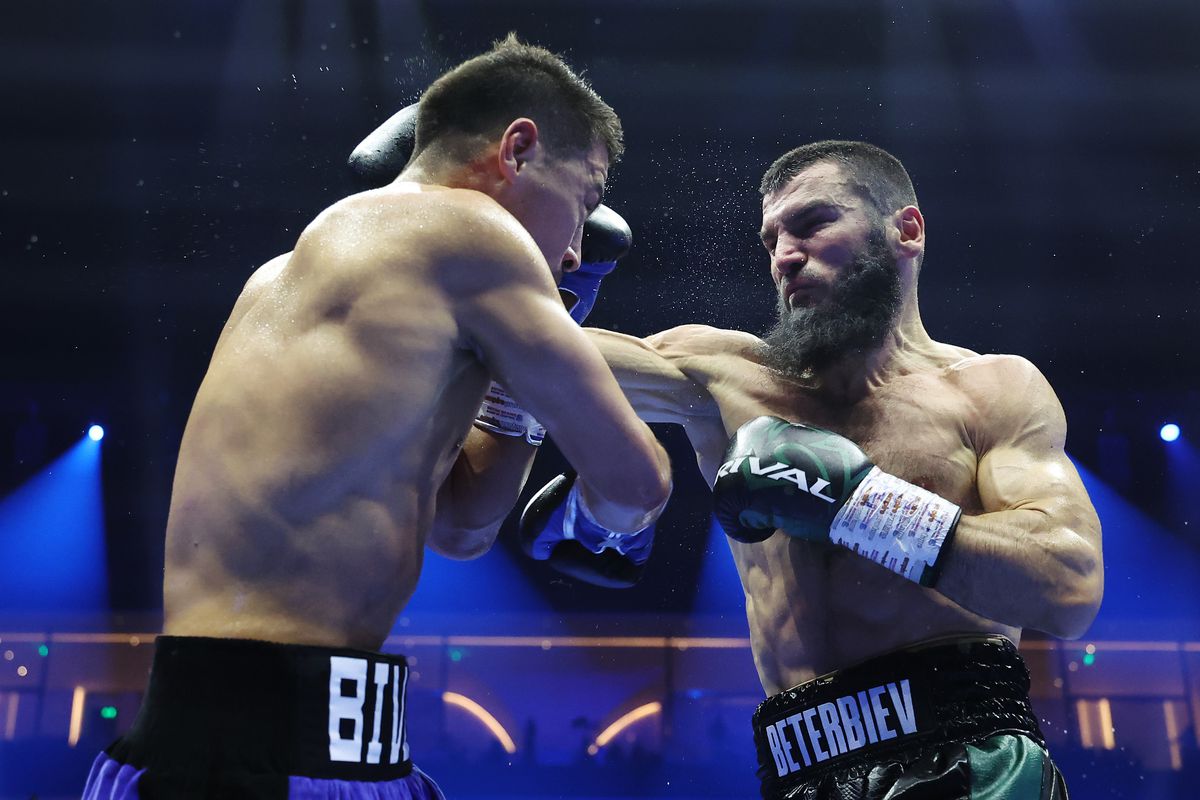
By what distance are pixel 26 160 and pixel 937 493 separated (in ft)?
17.1

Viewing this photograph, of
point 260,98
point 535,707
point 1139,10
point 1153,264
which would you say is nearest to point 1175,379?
point 1153,264

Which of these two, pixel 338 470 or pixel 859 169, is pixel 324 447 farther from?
pixel 859 169

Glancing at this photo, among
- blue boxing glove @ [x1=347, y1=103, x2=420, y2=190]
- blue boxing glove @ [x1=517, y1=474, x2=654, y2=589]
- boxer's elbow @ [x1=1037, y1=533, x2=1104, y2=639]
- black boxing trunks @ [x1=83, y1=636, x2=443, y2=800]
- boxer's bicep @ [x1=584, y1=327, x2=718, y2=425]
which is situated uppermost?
blue boxing glove @ [x1=347, y1=103, x2=420, y2=190]

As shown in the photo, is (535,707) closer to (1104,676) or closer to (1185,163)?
(1104,676)

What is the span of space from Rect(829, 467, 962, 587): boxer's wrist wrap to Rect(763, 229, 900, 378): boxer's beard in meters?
0.47

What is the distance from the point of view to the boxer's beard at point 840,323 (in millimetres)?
2277

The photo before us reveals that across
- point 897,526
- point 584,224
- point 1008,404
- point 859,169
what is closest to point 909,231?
point 859,169

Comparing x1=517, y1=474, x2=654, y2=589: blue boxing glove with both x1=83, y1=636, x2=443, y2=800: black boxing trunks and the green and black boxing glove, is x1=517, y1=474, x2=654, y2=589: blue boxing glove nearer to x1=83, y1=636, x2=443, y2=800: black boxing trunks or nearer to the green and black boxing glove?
the green and black boxing glove

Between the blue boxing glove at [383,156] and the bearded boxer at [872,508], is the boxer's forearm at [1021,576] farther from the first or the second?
the blue boxing glove at [383,156]

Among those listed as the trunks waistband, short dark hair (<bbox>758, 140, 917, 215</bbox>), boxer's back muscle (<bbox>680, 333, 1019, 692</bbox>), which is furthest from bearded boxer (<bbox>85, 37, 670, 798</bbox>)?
short dark hair (<bbox>758, 140, 917, 215</bbox>)

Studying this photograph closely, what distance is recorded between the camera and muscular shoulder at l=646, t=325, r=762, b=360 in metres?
2.38

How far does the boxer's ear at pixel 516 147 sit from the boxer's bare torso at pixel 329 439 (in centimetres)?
23

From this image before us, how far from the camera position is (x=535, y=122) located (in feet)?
5.57

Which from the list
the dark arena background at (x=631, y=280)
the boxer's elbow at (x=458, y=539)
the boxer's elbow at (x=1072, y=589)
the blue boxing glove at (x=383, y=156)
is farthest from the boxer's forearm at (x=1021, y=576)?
the dark arena background at (x=631, y=280)
